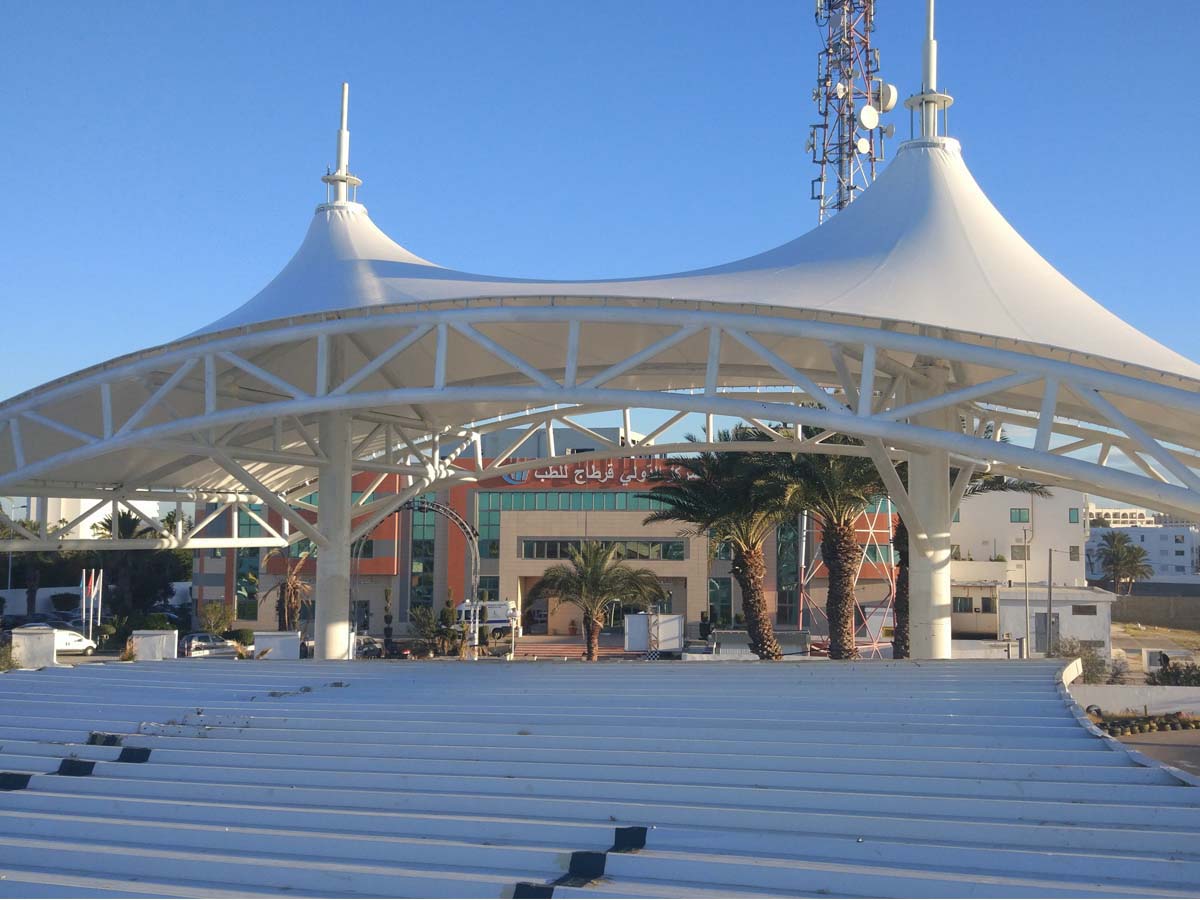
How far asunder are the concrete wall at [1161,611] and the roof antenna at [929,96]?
188 ft

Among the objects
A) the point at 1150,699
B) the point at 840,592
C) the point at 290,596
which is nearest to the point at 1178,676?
the point at 1150,699

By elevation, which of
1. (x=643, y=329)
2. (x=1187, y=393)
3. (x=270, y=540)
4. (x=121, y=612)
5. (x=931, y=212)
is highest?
(x=931, y=212)

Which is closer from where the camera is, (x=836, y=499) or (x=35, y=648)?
(x=35, y=648)

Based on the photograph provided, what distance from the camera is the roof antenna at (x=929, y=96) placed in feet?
67.9

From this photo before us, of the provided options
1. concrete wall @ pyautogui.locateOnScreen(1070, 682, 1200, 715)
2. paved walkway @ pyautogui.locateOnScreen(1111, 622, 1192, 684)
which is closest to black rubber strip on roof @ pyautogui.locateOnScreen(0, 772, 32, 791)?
concrete wall @ pyautogui.locateOnScreen(1070, 682, 1200, 715)

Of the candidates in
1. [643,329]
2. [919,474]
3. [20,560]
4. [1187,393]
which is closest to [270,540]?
[643,329]

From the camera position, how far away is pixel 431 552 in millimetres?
60969

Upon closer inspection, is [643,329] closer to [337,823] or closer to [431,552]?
[337,823]

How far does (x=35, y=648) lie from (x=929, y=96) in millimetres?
19506

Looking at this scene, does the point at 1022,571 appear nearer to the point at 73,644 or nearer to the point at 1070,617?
the point at 1070,617

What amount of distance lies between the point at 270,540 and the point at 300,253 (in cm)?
1375

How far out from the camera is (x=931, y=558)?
20.0 meters

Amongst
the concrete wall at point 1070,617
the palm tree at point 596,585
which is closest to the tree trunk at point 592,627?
the palm tree at point 596,585

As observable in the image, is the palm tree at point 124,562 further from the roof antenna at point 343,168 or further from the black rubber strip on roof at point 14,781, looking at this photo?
the black rubber strip on roof at point 14,781
